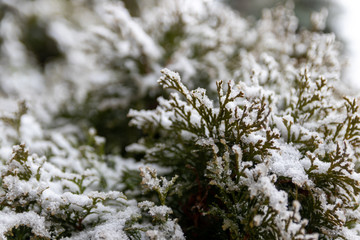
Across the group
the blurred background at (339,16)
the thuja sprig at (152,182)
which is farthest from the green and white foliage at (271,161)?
the blurred background at (339,16)

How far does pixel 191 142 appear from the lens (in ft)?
5.76

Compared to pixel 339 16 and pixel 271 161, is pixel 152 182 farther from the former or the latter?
pixel 339 16

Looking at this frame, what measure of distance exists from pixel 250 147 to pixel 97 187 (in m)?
1.04

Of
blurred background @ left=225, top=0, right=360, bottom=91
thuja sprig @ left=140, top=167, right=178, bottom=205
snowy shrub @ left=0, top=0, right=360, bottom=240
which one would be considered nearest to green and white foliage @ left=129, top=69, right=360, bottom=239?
snowy shrub @ left=0, top=0, right=360, bottom=240

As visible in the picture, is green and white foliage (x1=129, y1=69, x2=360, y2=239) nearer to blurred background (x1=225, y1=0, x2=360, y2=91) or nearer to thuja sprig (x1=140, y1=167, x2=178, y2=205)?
thuja sprig (x1=140, y1=167, x2=178, y2=205)

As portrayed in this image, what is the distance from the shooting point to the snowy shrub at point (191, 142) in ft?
4.51

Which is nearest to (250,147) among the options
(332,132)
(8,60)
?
(332,132)

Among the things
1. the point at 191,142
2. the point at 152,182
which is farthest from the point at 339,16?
the point at 152,182

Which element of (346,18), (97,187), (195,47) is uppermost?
(346,18)

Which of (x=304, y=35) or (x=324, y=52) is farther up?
(x=304, y=35)

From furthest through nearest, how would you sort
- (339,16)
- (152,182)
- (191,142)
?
(339,16)
(191,142)
(152,182)

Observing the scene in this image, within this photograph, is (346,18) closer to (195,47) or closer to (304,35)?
(304,35)

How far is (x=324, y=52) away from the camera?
212 cm

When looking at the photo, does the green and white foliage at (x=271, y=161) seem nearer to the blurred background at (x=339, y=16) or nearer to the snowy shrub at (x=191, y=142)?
the snowy shrub at (x=191, y=142)
